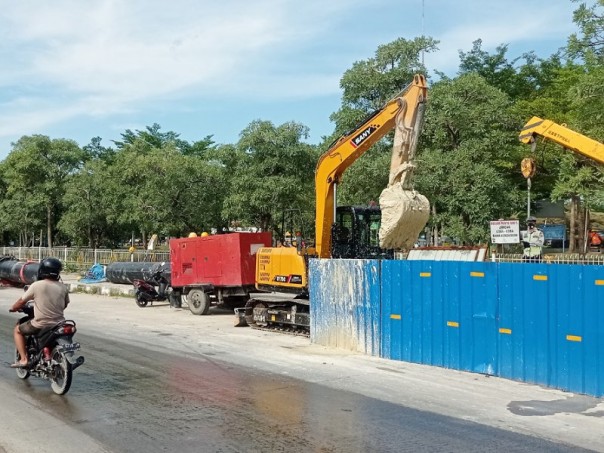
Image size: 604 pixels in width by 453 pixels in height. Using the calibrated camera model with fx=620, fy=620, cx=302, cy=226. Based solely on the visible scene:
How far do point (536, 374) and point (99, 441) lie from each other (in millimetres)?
5853

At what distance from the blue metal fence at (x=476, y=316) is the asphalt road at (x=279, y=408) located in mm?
336

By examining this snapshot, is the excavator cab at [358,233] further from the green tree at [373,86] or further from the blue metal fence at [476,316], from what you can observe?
the green tree at [373,86]

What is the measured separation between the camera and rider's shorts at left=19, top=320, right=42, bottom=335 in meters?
8.48

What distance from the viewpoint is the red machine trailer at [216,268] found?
17844 mm

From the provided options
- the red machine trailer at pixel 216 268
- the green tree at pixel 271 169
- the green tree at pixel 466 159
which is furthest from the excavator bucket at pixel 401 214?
the green tree at pixel 271 169

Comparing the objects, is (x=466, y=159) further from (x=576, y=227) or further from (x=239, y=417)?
(x=239, y=417)

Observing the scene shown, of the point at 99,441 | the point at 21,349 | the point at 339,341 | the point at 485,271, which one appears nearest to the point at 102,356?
the point at 21,349

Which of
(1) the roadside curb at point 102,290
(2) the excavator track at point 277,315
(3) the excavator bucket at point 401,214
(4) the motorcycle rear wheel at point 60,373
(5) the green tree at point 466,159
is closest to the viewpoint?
(4) the motorcycle rear wheel at point 60,373

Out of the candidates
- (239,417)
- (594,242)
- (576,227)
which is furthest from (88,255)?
Answer: (239,417)

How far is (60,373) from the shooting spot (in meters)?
8.25

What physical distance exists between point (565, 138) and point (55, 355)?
16831mm

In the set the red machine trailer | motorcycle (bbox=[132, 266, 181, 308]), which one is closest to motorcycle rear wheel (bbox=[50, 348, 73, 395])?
the red machine trailer

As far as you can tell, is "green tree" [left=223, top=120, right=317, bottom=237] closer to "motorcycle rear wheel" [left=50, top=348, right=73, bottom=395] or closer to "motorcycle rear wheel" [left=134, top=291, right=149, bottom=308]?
"motorcycle rear wheel" [left=134, top=291, right=149, bottom=308]

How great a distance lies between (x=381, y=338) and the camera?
11148 mm
